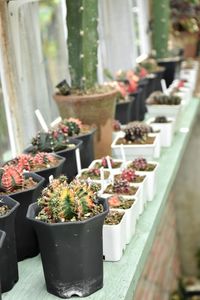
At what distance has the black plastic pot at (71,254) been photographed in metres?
1.45

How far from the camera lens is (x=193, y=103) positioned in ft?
12.6

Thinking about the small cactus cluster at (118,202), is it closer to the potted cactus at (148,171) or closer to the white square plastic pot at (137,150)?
the potted cactus at (148,171)

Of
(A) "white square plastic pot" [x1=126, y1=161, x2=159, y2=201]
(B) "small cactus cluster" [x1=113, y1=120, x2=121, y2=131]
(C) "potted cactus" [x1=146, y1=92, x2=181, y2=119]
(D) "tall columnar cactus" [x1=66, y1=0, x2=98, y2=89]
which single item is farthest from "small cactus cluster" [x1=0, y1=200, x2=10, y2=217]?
(C) "potted cactus" [x1=146, y1=92, x2=181, y2=119]

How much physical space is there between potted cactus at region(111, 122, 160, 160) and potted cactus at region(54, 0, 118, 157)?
0.29 feet

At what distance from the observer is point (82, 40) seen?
248 centimetres

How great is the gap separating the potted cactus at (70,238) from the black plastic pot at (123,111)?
1.42 meters

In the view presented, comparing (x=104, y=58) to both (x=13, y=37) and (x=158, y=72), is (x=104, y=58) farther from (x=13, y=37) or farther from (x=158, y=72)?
(x=13, y=37)

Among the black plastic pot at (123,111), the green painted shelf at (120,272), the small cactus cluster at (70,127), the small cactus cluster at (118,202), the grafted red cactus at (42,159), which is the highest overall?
the small cactus cluster at (70,127)

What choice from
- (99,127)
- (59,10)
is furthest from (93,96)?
(59,10)

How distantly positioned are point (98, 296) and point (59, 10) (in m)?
1.93

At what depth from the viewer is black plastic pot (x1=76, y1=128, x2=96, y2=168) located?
2.26 meters

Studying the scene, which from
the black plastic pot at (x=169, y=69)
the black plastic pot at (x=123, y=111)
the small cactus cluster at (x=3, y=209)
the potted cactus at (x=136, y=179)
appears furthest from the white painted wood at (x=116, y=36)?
the small cactus cluster at (x=3, y=209)

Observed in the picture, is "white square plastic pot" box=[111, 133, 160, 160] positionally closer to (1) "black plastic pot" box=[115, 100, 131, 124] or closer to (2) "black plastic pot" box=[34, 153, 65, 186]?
(1) "black plastic pot" box=[115, 100, 131, 124]

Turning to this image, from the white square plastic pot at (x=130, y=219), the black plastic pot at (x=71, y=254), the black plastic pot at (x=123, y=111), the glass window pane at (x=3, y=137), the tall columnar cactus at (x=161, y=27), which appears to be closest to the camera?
the black plastic pot at (x=71, y=254)
